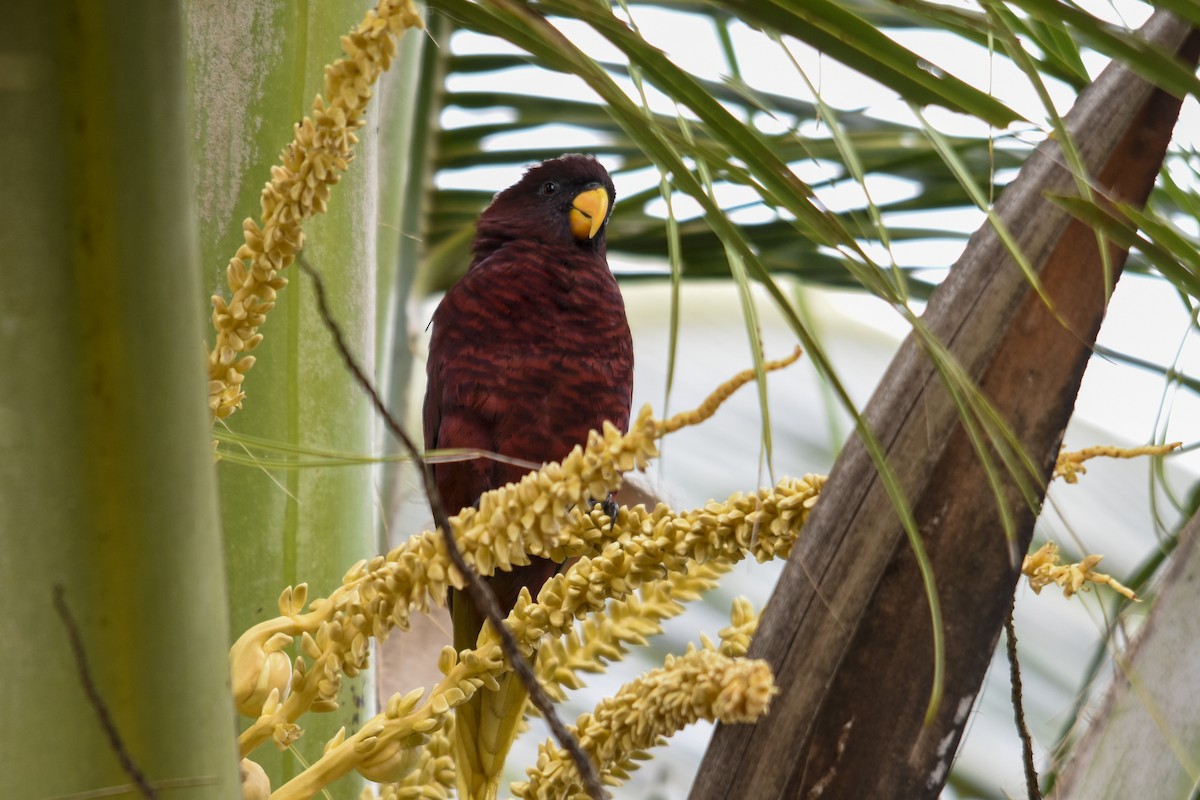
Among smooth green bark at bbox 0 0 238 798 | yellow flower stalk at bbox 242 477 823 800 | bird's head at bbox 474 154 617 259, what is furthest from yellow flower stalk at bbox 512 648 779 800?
bird's head at bbox 474 154 617 259

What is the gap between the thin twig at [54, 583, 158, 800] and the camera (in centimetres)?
22

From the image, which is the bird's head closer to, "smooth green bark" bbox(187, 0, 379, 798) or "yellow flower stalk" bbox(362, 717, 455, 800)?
"smooth green bark" bbox(187, 0, 379, 798)

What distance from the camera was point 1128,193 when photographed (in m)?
0.38

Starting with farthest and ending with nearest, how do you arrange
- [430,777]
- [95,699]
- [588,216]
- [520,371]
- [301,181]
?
[588,216]
[520,371]
[430,777]
[301,181]
[95,699]

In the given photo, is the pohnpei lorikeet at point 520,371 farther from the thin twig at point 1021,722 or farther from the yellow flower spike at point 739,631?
the thin twig at point 1021,722

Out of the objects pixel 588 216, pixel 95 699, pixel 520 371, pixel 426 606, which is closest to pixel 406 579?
pixel 426 606

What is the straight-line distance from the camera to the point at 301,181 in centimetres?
33

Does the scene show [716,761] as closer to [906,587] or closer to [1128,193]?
[906,587]

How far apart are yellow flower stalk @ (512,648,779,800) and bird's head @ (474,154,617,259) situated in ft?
2.25

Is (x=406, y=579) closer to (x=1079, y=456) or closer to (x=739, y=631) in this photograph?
(x=739, y=631)

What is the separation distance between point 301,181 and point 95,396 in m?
0.12

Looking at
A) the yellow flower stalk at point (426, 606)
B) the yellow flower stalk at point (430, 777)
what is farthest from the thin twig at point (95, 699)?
the yellow flower stalk at point (430, 777)

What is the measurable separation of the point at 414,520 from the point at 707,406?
93 cm

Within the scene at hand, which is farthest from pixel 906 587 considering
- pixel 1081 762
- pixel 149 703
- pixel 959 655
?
pixel 149 703
